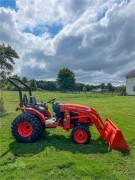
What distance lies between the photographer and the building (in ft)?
200

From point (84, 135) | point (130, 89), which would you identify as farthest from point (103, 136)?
point (130, 89)

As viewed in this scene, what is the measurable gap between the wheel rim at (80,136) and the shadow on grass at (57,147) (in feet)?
0.61

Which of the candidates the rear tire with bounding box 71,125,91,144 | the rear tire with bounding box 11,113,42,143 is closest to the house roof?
the rear tire with bounding box 71,125,91,144

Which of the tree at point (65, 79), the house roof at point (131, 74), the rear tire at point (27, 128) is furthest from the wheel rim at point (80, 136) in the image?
the tree at point (65, 79)

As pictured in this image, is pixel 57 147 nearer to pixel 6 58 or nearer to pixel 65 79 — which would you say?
pixel 6 58

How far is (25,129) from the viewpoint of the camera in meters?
9.36

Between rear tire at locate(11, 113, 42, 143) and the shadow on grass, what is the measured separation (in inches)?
7.7

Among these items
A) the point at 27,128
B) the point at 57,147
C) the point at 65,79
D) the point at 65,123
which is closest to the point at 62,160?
the point at 57,147

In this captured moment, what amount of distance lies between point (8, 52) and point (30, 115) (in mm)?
10647

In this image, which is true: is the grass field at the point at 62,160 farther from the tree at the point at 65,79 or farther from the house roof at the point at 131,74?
the tree at the point at 65,79

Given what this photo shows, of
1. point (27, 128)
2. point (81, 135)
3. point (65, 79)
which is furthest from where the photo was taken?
point (65, 79)

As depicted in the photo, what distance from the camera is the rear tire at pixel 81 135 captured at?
9.05 metres

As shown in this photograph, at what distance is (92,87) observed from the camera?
88.9 m

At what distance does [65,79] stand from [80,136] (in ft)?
242
